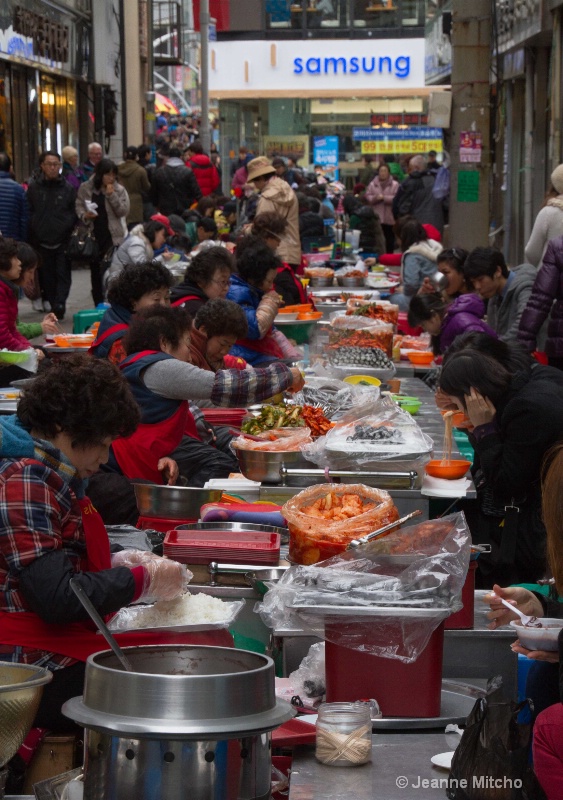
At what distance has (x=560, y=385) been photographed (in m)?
5.21

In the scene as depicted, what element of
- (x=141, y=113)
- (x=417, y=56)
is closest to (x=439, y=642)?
(x=141, y=113)

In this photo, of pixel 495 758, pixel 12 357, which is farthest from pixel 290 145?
pixel 495 758

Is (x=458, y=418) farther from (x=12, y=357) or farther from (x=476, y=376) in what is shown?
(x=12, y=357)

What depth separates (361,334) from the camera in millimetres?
8641

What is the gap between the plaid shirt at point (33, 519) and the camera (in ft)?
10.3

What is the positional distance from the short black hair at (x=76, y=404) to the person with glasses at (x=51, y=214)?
11936mm

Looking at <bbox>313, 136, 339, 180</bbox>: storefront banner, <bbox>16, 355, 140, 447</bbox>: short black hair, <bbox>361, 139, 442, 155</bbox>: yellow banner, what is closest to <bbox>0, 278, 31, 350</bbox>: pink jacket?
<bbox>16, 355, 140, 447</bbox>: short black hair

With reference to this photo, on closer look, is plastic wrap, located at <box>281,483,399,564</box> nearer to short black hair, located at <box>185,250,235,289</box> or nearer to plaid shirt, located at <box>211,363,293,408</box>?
plaid shirt, located at <box>211,363,293,408</box>

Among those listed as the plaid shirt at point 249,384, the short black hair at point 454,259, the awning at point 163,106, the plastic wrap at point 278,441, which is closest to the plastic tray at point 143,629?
the plastic wrap at point 278,441

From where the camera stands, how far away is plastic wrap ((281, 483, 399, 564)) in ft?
13.2

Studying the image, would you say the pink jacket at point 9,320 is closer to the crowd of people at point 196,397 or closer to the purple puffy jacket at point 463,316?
the crowd of people at point 196,397

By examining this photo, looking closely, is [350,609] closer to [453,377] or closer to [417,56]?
[453,377]

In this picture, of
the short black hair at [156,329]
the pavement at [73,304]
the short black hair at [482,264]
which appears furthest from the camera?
the pavement at [73,304]

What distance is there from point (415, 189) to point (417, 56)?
23.0 m
